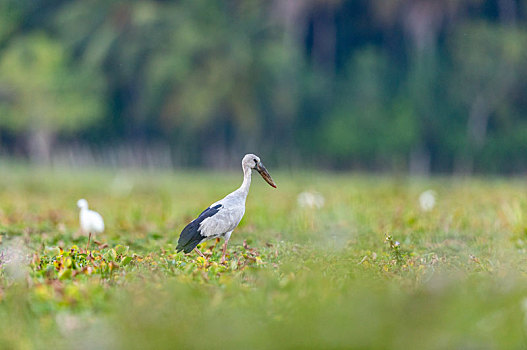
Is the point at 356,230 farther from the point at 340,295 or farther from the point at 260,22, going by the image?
the point at 260,22

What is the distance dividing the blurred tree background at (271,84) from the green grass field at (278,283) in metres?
26.6

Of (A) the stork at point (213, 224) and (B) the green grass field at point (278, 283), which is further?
(A) the stork at point (213, 224)

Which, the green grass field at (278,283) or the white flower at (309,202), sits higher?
the green grass field at (278,283)

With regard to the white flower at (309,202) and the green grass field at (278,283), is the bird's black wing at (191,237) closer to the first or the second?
the green grass field at (278,283)

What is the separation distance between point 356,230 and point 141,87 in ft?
102

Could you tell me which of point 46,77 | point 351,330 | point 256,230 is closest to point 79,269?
point 351,330

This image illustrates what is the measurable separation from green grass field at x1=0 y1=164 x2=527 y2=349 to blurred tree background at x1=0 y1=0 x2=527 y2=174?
26555 millimetres

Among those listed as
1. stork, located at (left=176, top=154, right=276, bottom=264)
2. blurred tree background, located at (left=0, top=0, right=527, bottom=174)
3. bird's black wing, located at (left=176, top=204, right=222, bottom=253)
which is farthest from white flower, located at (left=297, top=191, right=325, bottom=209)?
blurred tree background, located at (left=0, top=0, right=527, bottom=174)

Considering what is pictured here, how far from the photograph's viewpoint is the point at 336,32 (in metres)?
44.8

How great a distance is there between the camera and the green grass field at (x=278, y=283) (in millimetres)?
3768

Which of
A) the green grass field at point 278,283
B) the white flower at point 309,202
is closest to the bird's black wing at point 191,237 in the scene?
the green grass field at point 278,283

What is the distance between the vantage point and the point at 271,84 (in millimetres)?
38375

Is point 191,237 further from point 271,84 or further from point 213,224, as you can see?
point 271,84

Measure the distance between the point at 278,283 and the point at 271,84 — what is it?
33578 millimetres
